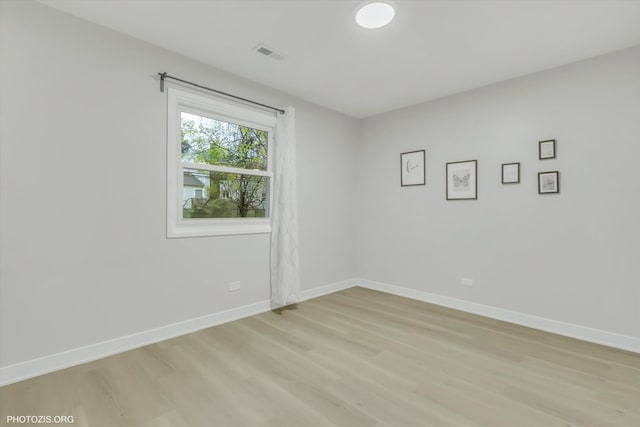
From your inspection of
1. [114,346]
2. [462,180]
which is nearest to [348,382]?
[114,346]

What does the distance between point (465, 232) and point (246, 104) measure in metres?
2.96

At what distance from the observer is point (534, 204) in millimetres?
3055

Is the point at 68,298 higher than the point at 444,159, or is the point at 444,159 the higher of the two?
the point at 444,159

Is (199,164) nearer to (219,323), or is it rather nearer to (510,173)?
Answer: (219,323)

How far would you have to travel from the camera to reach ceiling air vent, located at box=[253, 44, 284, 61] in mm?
2636

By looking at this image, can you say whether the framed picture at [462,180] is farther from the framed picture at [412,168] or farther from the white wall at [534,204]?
the framed picture at [412,168]

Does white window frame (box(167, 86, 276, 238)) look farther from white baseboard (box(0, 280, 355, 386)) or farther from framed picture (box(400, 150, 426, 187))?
framed picture (box(400, 150, 426, 187))

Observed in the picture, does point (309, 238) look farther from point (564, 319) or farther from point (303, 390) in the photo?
point (564, 319)

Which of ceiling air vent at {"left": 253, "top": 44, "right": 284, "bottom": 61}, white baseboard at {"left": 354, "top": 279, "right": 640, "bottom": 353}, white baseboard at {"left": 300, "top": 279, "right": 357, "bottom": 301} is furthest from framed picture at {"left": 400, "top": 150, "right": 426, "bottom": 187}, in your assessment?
ceiling air vent at {"left": 253, "top": 44, "right": 284, "bottom": 61}

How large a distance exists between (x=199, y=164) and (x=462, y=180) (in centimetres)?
301

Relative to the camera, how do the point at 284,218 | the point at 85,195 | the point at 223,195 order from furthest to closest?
the point at 284,218, the point at 223,195, the point at 85,195

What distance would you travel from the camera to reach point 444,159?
3.76m

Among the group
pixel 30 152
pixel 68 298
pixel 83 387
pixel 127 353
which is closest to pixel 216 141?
pixel 30 152

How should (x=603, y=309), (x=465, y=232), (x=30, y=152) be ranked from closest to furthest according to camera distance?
(x=30, y=152), (x=603, y=309), (x=465, y=232)
